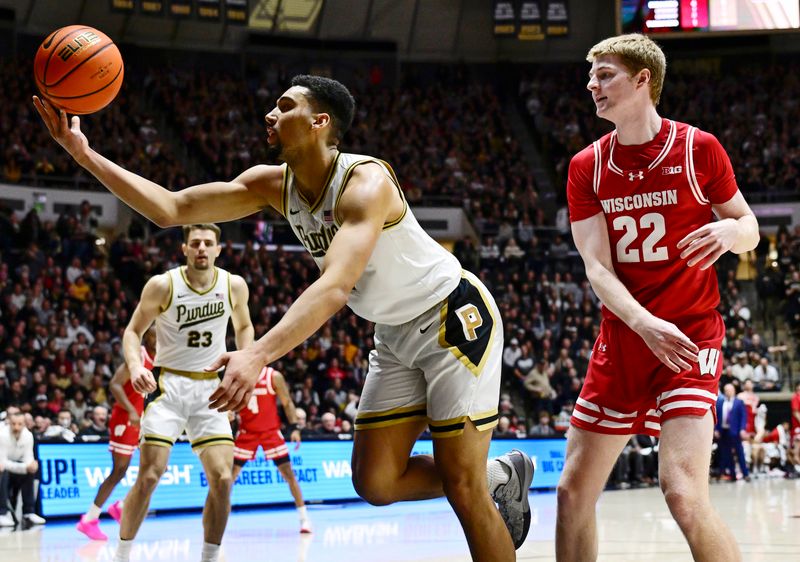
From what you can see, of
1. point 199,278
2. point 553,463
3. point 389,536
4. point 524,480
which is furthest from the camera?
point 553,463

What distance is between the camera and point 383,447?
16.0 ft

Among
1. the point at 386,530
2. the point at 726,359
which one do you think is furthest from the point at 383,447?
the point at 726,359

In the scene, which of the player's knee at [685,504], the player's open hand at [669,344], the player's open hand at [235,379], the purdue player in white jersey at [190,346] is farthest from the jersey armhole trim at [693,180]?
the purdue player in white jersey at [190,346]

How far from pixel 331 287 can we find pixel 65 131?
1454 millimetres

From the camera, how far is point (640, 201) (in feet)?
15.3

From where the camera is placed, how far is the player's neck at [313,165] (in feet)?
14.8

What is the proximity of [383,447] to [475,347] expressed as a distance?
0.63 meters

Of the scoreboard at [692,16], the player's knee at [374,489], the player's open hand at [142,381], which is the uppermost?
the scoreboard at [692,16]

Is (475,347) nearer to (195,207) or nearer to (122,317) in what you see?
(195,207)

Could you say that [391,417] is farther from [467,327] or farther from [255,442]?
[255,442]

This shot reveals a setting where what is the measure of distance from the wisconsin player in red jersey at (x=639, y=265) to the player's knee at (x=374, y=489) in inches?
31.4

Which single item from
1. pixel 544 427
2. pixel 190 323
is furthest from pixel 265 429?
pixel 544 427

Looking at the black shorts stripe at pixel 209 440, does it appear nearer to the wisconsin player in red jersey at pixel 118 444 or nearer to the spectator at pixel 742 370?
the wisconsin player in red jersey at pixel 118 444

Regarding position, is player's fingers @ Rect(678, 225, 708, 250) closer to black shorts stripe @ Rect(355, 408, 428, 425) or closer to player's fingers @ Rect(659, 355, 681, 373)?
player's fingers @ Rect(659, 355, 681, 373)
